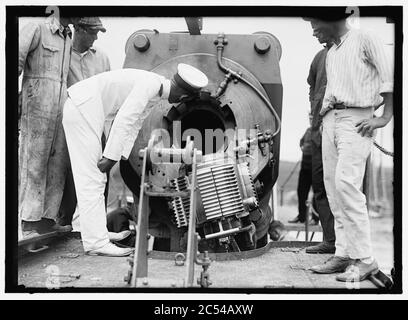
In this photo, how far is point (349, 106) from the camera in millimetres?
2809

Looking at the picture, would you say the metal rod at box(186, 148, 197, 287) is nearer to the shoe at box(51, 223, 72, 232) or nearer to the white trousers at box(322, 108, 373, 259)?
the white trousers at box(322, 108, 373, 259)

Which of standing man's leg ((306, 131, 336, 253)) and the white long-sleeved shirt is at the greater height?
the white long-sleeved shirt

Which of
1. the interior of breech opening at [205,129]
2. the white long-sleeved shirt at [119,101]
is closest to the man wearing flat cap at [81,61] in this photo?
the white long-sleeved shirt at [119,101]

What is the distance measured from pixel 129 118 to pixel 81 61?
1182 mm

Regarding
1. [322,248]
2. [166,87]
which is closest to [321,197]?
[322,248]

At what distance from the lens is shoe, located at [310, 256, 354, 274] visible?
2.82m

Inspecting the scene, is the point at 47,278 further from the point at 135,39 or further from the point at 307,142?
the point at 307,142

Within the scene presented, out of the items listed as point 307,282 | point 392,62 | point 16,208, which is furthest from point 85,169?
point 392,62

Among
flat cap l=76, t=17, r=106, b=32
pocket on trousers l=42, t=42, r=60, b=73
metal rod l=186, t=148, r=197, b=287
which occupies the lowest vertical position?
metal rod l=186, t=148, r=197, b=287

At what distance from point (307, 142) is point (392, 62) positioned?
13.2ft

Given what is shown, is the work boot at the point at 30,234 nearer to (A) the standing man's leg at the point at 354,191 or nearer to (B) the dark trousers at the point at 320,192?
(A) the standing man's leg at the point at 354,191

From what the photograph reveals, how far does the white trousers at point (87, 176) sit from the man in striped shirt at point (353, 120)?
133 cm

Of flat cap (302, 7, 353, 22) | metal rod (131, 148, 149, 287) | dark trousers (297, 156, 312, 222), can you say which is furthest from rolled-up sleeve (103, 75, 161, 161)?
dark trousers (297, 156, 312, 222)

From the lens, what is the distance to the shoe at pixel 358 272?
2633 millimetres
